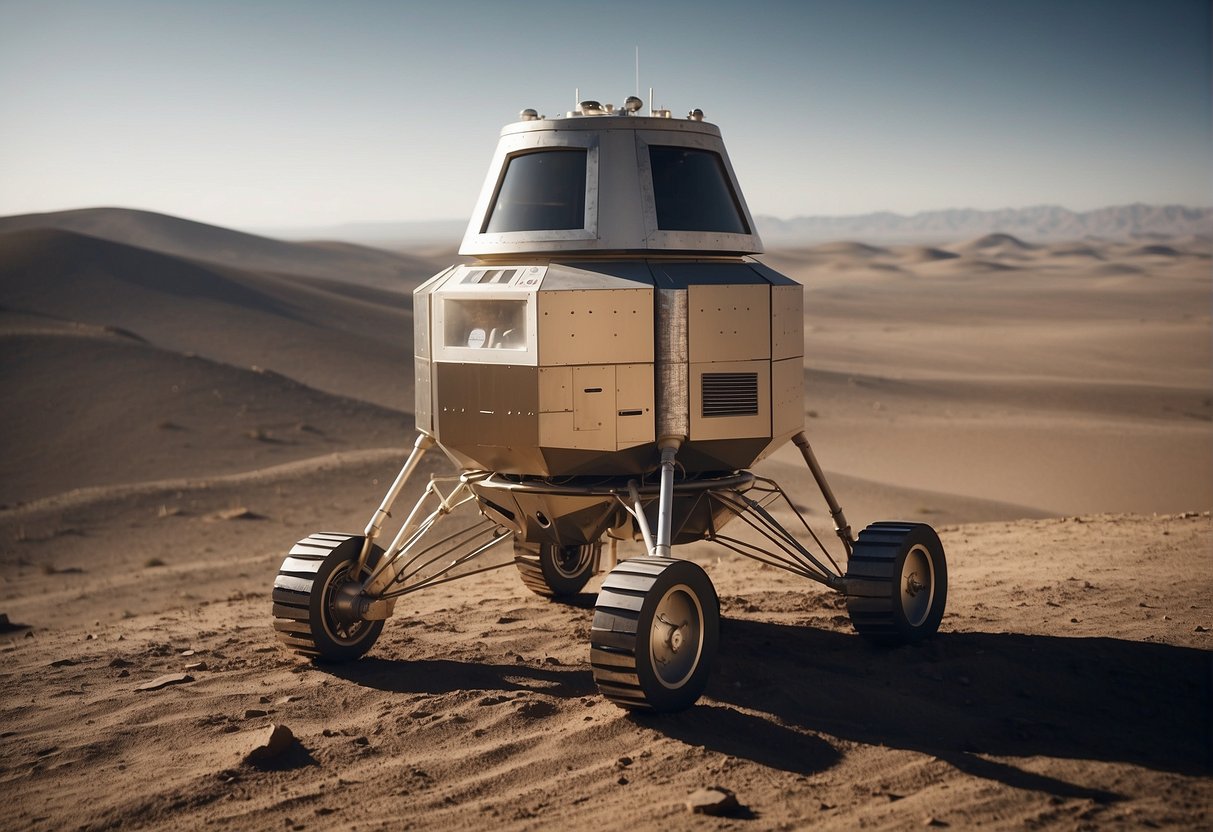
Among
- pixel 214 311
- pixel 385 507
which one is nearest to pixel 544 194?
pixel 385 507

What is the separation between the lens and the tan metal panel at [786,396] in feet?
27.2

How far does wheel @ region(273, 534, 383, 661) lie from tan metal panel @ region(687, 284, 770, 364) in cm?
299

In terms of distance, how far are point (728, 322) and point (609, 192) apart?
1243 mm

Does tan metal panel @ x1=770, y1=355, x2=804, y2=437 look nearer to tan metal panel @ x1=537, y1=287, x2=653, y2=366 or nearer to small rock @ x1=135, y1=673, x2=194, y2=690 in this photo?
tan metal panel @ x1=537, y1=287, x2=653, y2=366

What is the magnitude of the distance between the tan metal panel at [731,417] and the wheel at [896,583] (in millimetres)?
1216

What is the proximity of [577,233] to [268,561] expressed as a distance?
30.1ft

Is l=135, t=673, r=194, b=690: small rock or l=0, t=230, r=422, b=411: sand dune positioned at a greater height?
l=0, t=230, r=422, b=411: sand dune

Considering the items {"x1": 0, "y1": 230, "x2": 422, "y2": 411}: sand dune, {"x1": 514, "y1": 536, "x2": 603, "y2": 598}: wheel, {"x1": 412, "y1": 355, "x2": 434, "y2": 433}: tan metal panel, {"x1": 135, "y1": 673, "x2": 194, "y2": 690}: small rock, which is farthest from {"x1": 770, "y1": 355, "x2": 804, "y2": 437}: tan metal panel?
{"x1": 0, "y1": 230, "x2": 422, "y2": 411}: sand dune

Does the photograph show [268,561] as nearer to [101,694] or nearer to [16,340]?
[101,694]

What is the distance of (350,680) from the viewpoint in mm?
8195

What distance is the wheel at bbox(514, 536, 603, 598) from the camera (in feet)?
35.0

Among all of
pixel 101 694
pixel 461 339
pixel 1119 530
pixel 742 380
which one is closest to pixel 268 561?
pixel 101 694

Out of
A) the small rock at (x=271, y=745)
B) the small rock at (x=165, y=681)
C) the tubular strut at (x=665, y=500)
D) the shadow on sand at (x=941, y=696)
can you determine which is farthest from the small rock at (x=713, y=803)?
the small rock at (x=165, y=681)

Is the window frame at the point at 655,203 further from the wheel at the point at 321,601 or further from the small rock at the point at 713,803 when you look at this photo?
the small rock at the point at 713,803
